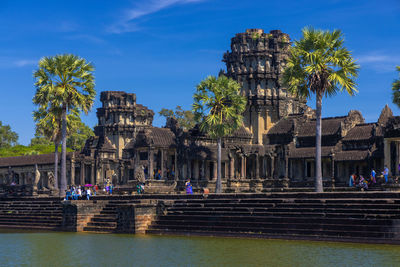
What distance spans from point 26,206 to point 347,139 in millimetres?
26354

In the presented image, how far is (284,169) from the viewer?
57.2 m

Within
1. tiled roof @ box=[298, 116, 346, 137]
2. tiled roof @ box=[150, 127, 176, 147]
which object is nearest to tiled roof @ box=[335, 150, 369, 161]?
tiled roof @ box=[298, 116, 346, 137]

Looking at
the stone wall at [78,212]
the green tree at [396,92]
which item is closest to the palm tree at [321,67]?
the green tree at [396,92]

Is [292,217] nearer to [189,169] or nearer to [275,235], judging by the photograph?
[275,235]

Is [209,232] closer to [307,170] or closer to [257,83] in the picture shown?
[307,170]

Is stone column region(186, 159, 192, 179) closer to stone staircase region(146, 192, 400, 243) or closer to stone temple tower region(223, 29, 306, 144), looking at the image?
stone temple tower region(223, 29, 306, 144)

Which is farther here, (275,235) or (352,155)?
(352,155)

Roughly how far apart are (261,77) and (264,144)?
6516 millimetres

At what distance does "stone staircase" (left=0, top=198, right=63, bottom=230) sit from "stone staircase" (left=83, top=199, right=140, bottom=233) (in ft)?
8.97

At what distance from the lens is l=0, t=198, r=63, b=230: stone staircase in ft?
133

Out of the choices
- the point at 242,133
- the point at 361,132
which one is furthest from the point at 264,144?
the point at 361,132

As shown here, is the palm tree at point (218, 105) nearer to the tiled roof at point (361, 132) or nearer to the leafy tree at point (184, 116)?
the tiled roof at point (361, 132)

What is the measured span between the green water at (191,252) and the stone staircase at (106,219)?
4.91 meters

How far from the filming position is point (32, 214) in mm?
43031
